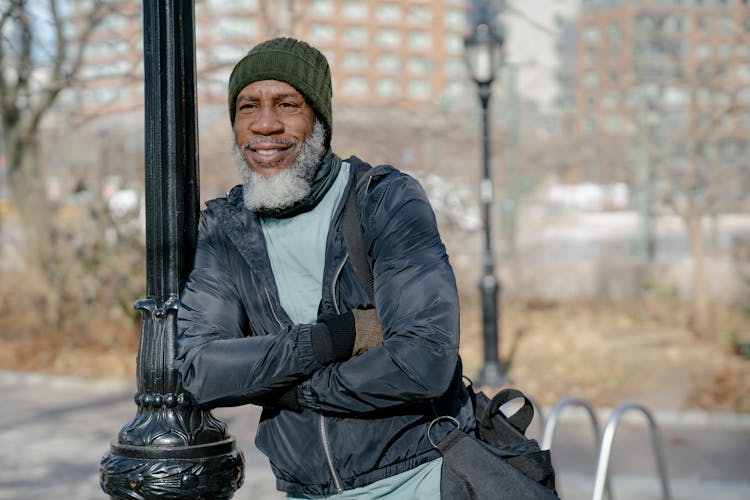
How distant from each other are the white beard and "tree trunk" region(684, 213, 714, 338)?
11153 millimetres

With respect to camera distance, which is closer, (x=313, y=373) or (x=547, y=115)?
(x=313, y=373)

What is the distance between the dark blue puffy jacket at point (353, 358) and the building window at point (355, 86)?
1322 cm

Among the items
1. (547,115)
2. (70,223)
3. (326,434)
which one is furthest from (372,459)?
(547,115)

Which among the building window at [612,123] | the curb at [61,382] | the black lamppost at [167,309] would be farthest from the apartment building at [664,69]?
the black lamppost at [167,309]

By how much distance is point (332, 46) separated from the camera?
14945 millimetres

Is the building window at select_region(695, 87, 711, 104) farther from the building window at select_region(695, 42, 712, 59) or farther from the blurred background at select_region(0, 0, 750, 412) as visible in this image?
the building window at select_region(695, 42, 712, 59)

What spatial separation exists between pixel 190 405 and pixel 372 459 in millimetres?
770

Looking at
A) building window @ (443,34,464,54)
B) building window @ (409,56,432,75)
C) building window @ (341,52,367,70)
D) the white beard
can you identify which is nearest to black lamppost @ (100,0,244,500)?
the white beard

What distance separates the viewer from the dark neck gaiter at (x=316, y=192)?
92.7 inches

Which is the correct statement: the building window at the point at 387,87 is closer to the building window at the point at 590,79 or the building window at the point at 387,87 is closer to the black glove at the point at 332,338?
the building window at the point at 590,79

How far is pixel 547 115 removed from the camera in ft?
57.0

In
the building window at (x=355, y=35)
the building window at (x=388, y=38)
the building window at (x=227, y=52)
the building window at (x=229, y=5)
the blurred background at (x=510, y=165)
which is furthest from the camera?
the building window at (x=388, y=38)

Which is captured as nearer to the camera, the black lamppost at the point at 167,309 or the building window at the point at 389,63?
the black lamppost at the point at 167,309

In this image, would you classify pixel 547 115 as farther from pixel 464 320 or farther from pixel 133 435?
pixel 133 435
